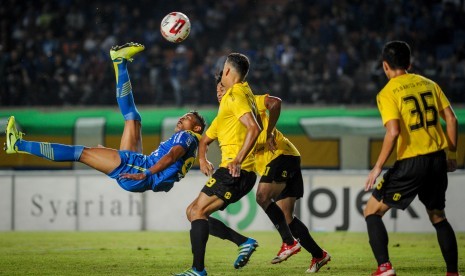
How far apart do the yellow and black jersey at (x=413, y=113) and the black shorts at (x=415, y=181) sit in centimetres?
8

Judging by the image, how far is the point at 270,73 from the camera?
60.8 ft

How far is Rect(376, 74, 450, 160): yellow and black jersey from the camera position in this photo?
23.9 feet

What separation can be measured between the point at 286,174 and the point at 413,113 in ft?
7.57

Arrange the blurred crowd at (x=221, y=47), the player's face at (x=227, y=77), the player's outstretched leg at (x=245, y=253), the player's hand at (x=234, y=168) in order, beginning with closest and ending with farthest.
Result: the player's hand at (x=234, y=168) → the player's face at (x=227, y=77) → the player's outstretched leg at (x=245, y=253) → the blurred crowd at (x=221, y=47)

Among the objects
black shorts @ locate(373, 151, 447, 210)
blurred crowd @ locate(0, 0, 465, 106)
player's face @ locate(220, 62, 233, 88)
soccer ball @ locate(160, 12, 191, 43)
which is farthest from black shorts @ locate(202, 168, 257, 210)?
blurred crowd @ locate(0, 0, 465, 106)

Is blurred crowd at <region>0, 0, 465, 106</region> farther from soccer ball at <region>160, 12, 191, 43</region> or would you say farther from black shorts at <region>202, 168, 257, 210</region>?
black shorts at <region>202, 168, 257, 210</region>

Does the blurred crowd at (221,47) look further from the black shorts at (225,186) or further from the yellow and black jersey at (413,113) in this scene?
the yellow and black jersey at (413,113)

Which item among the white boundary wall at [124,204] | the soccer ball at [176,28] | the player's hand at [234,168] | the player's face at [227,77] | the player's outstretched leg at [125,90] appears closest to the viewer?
the player's hand at [234,168]

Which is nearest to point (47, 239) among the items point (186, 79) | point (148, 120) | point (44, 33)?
point (148, 120)

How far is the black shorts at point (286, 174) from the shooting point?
9281mm

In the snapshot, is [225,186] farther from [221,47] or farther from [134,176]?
[221,47]

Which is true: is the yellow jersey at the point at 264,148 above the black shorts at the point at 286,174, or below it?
above

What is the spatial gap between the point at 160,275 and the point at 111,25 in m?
13.6

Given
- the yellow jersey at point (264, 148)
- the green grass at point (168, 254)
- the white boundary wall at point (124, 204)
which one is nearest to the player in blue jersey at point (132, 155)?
the yellow jersey at point (264, 148)
